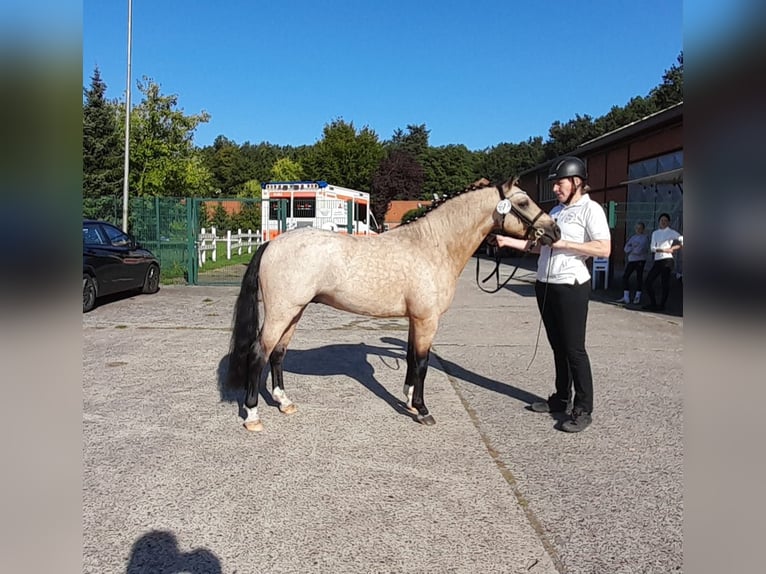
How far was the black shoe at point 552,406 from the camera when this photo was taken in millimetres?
4477

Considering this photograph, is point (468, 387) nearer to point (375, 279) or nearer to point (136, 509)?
point (375, 279)

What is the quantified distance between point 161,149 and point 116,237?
9.97m

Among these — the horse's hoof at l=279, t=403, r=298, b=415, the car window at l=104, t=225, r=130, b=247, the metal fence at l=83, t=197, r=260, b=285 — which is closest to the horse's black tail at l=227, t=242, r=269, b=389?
the horse's hoof at l=279, t=403, r=298, b=415

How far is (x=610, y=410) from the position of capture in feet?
14.9

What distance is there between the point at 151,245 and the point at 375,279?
11971 millimetres

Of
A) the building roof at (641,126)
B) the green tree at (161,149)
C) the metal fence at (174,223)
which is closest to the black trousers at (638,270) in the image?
the metal fence at (174,223)

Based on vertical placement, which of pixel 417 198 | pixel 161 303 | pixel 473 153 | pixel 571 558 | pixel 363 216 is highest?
pixel 473 153

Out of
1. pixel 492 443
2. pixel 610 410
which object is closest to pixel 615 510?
pixel 492 443

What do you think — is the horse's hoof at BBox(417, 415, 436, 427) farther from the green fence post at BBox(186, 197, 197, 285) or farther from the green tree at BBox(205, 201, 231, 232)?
the green tree at BBox(205, 201, 231, 232)

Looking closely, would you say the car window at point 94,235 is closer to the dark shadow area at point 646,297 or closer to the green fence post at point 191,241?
the green fence post at point 191,241

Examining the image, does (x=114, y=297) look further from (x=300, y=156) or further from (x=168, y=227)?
(x=300, y=156)

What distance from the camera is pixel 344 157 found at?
37.9 meters

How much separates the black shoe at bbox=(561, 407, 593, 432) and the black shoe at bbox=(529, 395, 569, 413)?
1.15 ft

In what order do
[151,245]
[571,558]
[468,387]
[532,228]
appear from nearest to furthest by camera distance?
[571,558]
[532,228]
[468,387]
[151,245]
